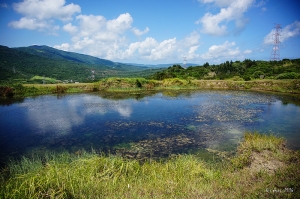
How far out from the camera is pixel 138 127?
1217 centimetres

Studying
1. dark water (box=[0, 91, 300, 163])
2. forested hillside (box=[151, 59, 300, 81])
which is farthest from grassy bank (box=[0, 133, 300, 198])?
forested hillside (box=[151, 59, 300, 81])

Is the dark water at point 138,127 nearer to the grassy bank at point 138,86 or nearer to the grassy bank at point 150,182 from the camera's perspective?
the grassy bank at point 150,182

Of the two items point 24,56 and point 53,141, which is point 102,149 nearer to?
point 53,141

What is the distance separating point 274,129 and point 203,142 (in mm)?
5218

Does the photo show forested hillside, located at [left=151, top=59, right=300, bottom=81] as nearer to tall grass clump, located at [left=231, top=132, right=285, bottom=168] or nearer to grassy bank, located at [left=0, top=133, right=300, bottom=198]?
tall grass clump, located at [left=231, top=132, right=285, bottom=168]

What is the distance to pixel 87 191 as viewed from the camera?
4.64 m

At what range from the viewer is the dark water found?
9143mm

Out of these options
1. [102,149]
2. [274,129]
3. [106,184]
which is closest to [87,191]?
[106,184]

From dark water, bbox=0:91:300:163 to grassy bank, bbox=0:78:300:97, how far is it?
7.73 meters

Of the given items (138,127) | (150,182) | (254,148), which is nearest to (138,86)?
(138,127)

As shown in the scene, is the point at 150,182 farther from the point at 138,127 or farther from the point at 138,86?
the point at 138,86

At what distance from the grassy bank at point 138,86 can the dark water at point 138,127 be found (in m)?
7.73

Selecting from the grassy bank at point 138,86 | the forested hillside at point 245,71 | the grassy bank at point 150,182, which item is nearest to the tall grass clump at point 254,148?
the grassy bank at point 150,182

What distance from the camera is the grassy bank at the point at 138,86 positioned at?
977 inches
